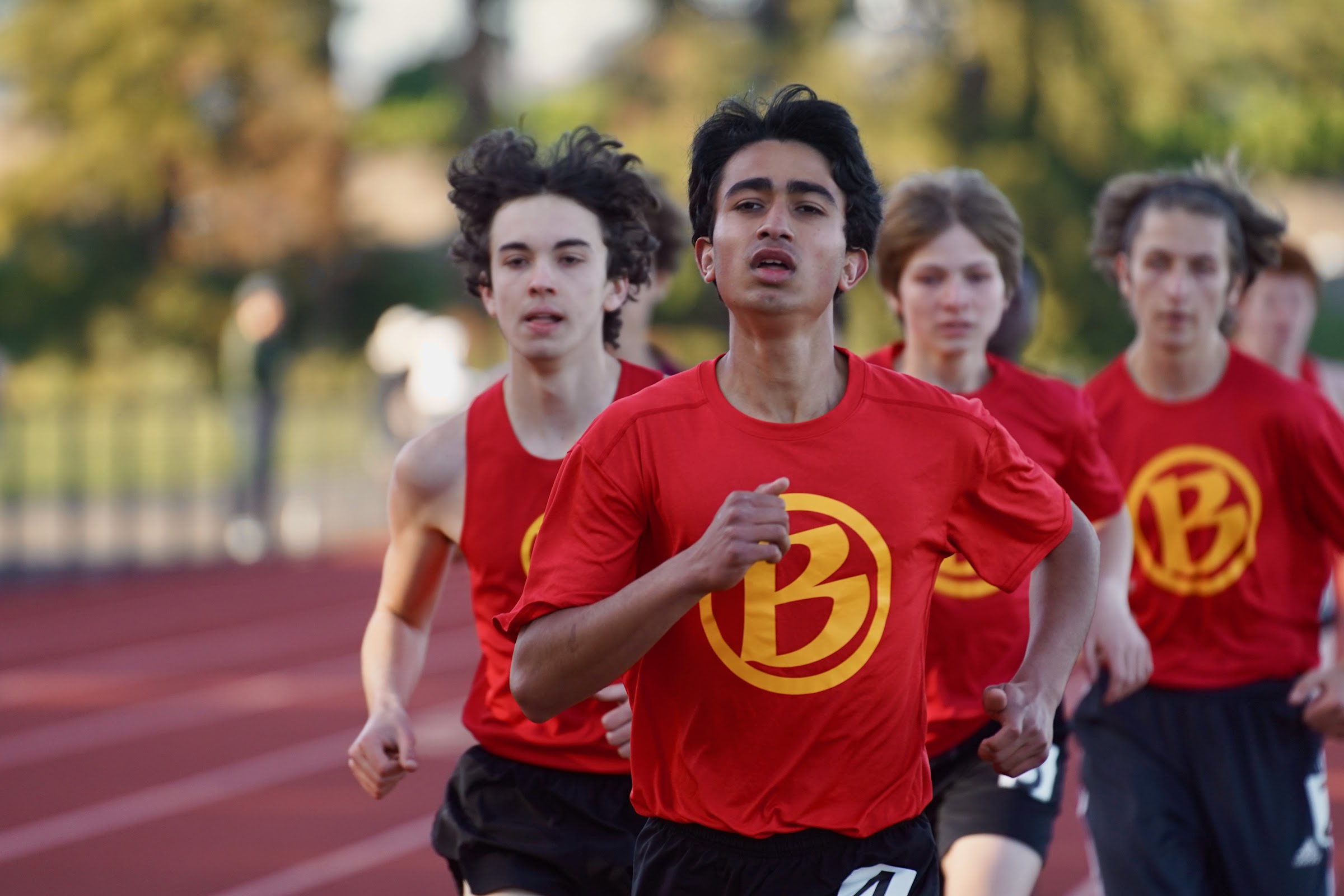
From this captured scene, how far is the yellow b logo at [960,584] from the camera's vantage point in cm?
362

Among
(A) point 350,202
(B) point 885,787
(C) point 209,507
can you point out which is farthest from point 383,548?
(A) point 350,202

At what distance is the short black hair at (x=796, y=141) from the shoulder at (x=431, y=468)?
1011 mm

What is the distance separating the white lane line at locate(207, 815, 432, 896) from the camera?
6004mm

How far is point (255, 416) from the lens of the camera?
14688 millimetres

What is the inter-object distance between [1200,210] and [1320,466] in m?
0.72

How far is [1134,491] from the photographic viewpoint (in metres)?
4.00

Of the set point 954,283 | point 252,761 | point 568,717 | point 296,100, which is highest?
point 296,100

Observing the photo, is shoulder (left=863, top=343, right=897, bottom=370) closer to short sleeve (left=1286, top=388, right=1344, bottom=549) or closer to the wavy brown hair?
the wavy brown hair

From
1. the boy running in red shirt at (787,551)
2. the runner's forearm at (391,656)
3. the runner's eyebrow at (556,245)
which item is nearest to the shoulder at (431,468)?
the runner's forearm at (391,656)

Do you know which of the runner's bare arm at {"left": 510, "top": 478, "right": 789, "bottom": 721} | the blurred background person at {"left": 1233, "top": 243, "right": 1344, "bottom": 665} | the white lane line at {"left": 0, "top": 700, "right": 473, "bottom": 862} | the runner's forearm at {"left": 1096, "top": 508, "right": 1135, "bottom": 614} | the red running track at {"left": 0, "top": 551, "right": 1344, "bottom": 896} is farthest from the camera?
the white lane line at {"left": 0, "top": 700, "right": 473, "bottom": 862}

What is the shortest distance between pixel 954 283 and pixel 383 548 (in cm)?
1309

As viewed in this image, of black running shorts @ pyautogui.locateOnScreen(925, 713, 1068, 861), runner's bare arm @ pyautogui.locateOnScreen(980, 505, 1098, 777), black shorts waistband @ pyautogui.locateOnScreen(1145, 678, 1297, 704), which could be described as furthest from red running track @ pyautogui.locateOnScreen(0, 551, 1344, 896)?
runner's bare arm @ pyautogui.locateOnScreen(980, 505, 1098, 777)

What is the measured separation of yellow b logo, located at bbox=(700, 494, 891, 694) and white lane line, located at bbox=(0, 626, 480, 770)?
21.0 ft

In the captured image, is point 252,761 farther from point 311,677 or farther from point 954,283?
point 954,283
